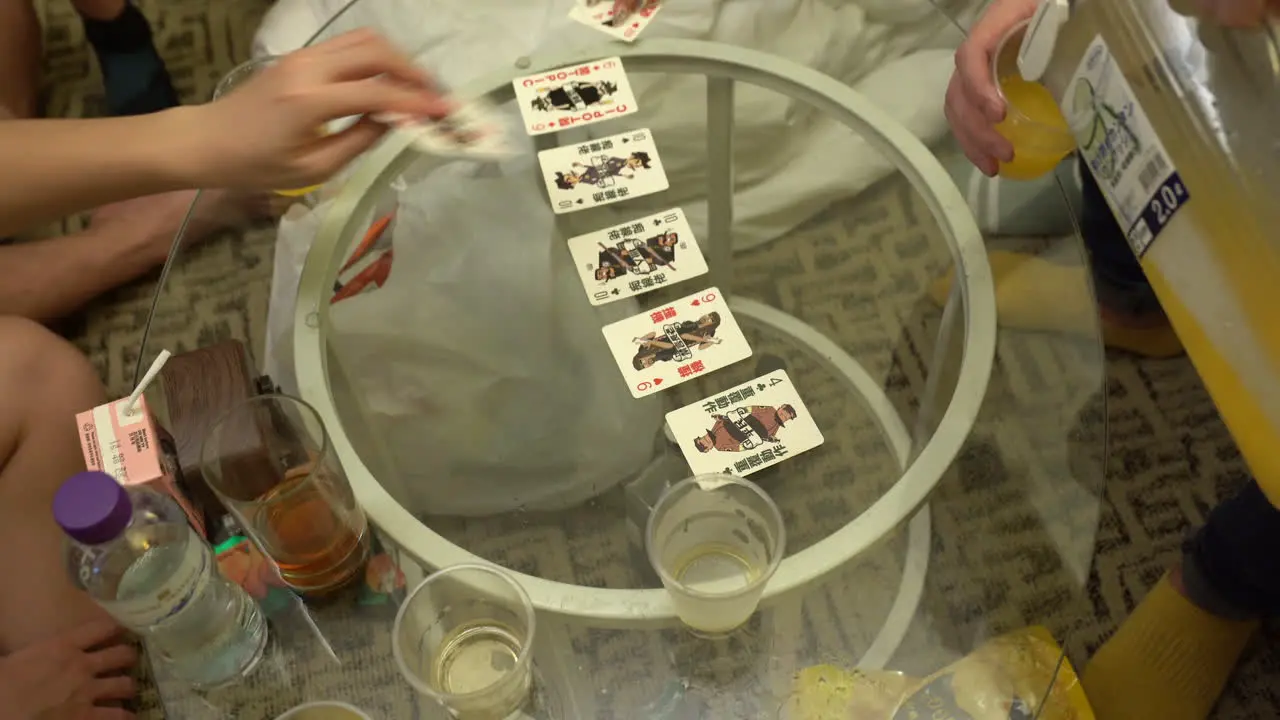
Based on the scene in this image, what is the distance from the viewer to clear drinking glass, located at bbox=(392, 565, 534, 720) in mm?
583

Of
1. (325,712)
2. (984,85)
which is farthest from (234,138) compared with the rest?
(984,85)

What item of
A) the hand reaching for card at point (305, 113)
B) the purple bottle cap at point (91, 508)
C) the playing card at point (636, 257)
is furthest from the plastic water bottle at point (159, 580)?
the playing card at point (636, 257)

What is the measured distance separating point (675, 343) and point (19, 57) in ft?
3.89

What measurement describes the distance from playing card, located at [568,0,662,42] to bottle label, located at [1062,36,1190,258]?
0.39 m

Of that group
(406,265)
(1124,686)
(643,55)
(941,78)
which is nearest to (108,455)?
(406,265)

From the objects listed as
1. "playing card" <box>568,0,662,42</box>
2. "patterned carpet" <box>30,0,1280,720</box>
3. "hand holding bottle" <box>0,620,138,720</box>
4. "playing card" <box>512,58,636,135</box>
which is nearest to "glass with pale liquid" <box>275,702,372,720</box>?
"patterned carpet" <box>30,0,1280,720</box>

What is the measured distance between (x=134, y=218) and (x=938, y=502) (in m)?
1.09

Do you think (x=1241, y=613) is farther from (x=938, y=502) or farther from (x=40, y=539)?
(x=40, y=539)

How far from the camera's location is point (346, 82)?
2.26 ft

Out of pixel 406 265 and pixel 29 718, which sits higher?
pixel 406 265

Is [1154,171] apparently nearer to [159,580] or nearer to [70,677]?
[159,580]

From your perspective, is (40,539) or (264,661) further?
(40,539)

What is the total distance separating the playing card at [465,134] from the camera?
763 mm

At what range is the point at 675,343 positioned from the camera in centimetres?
74
